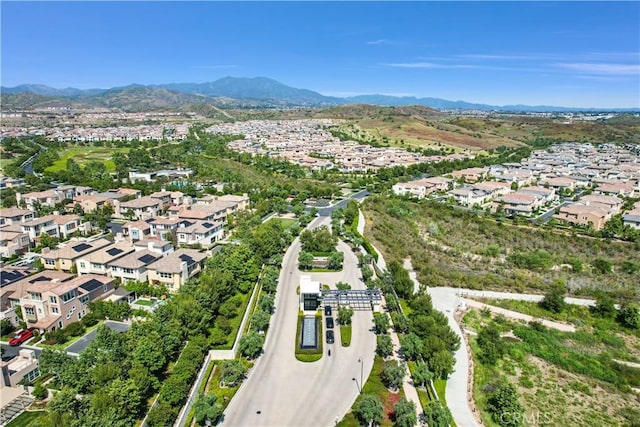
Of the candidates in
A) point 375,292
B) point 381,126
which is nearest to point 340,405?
point 375,292

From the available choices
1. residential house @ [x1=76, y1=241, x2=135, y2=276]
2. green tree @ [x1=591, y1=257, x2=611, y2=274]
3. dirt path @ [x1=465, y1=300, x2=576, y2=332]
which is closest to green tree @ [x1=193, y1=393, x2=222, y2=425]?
residential house @ [x1=76, y1=241, x2=135, y2=276]

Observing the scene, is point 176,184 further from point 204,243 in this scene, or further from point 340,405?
point 340,405

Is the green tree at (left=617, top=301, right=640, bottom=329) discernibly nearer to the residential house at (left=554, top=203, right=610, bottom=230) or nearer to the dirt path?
the dirt path

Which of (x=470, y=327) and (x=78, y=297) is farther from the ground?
(x=78, y=297)

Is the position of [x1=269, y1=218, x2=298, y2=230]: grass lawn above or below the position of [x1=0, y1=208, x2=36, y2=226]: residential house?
below

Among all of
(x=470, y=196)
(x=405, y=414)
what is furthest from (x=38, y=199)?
(x=470, y=196)

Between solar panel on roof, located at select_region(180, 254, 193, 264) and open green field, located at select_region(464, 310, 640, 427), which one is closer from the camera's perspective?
open green field, located at select_region(464, 310, 640, 427)

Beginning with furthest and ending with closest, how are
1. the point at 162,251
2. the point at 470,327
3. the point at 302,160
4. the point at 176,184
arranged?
the point at 302,160
the point at 176,184
the point at 162,251
the point at 470,327

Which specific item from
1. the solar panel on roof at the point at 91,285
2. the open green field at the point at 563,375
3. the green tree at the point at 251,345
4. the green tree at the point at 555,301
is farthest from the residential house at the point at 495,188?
the solar panel on roof at the point at 91,285
